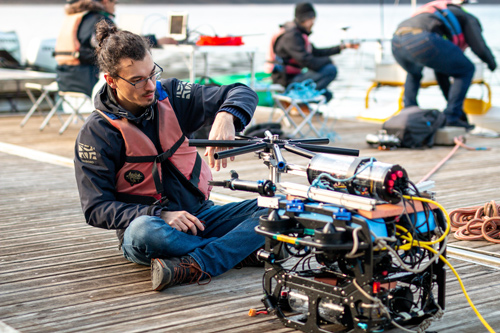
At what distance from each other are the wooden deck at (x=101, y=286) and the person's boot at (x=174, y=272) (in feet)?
0.14

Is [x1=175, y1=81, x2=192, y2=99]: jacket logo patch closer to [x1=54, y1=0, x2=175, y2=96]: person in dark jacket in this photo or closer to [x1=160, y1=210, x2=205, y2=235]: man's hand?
[x1=160, y1=210, x2=205, y2=235]: man's hand

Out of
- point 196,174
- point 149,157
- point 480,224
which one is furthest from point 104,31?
point 480,224

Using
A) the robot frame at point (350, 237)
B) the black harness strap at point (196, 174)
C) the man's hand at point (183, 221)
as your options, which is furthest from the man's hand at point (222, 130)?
the black harness strap at point (196, 174)

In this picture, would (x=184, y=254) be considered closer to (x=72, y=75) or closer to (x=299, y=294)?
(x=299, y=294)

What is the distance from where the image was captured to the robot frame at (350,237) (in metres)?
2.26

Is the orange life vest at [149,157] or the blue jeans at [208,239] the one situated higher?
the orange life vest at [149,157]

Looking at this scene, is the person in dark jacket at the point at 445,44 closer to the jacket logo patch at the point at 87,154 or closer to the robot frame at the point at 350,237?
the jacket logo patch at the point at 87,154

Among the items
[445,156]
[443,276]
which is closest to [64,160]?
[445,156]

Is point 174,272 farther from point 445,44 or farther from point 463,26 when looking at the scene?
point 463,26

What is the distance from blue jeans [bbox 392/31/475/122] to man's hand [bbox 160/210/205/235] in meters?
4.49

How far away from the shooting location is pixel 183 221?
9.96 ft

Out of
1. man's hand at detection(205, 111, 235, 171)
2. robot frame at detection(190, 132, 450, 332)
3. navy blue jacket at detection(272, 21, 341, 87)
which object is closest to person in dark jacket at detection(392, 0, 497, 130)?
navy blue jacket at detection(272, 21, 341, 87)

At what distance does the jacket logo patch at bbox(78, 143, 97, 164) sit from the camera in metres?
A: 3.08

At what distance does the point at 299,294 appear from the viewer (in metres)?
2.53
